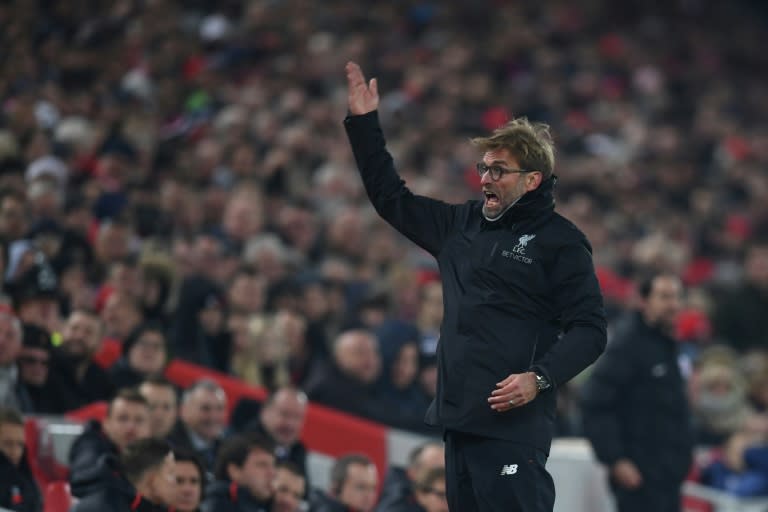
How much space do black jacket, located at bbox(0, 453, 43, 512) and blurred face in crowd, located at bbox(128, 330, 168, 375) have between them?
1796mm

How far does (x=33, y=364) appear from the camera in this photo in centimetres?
775

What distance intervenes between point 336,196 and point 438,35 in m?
5.58

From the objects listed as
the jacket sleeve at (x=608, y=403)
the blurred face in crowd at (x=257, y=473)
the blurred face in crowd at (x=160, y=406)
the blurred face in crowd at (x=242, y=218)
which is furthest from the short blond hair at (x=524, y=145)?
the blurred face in crowd at (x=242, y=218)

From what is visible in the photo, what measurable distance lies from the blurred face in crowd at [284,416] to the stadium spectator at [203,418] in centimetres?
37

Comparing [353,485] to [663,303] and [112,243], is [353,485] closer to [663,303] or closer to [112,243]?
[663,303]

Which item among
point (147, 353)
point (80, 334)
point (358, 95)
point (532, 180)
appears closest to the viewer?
point (532, 180)

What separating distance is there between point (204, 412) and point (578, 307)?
3.34m

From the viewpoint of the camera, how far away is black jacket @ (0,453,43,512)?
645 cm

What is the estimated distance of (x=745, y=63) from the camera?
21688mm

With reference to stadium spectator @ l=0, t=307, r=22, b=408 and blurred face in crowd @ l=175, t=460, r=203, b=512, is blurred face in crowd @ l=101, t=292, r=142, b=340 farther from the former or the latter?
blurred face in crowd @ l=175, t=460, r=203, b=512

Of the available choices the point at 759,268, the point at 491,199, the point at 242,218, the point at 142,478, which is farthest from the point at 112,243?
the point at 759,268

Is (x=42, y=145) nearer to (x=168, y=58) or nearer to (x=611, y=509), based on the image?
(x=168, y=58)

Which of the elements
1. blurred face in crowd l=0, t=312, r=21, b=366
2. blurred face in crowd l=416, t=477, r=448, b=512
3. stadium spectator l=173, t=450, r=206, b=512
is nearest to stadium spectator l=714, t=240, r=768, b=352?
blurred face in crowd l=416, t=477, r=448, b=512

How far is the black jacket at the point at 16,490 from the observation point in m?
6.45
